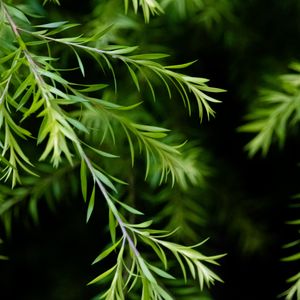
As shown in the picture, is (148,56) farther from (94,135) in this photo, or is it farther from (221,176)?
(221,176)

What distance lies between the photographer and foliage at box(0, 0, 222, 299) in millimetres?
481

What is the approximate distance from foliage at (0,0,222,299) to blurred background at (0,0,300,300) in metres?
0.08

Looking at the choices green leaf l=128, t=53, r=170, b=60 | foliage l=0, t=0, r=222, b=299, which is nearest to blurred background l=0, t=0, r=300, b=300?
foliage l=0, t=0, r=222, b=299

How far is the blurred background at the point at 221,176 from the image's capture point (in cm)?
109

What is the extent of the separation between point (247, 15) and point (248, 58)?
0.29 ft

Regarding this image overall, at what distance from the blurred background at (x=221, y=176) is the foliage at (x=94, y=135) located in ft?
0.26

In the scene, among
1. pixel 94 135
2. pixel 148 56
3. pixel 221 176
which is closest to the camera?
pixel 148 56

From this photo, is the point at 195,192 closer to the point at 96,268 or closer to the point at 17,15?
the point at 96,268

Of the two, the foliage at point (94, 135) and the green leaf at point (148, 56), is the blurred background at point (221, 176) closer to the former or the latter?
the foliage at point (94, 135)

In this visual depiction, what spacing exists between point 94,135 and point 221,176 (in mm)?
406

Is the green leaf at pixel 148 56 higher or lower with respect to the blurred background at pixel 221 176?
higher

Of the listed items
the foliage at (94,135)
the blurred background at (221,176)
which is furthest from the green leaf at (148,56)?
the blurred background at (221,176)

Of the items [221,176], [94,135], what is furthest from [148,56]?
[221,176]

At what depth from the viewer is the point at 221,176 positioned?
121 cm
